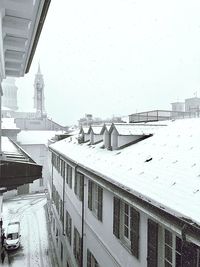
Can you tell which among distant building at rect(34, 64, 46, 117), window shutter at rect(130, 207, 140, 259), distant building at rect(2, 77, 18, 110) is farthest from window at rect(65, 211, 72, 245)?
distant building at rect(2, 77, 18, 110)

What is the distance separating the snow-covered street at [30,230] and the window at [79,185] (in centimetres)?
748

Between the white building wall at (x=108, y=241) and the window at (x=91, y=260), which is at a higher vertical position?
the white building wall at (x=108, y=241)

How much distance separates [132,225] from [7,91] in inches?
3261

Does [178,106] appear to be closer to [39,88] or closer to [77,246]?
[77,246]

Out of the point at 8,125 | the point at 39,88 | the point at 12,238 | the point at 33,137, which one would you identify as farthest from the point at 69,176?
the point at 39,88

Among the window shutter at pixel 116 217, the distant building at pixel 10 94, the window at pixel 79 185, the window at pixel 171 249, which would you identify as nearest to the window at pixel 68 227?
the window at pixel 79 185

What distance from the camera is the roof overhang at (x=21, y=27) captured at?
3420 millimetres

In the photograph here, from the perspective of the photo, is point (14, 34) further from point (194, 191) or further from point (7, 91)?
point (7, 91)

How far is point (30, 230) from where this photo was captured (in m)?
25.5

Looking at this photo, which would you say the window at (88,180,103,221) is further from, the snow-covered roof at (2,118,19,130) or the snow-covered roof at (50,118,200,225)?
the snow-covered roof at (2,118,19,130)

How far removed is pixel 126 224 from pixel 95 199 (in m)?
3.29

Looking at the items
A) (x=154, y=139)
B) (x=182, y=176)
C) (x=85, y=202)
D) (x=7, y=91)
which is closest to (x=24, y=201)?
(x=85, y=202)

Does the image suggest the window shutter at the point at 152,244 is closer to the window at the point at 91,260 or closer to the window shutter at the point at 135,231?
the window shutter at the point at 135,231

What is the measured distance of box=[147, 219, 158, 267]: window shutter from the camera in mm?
6062
